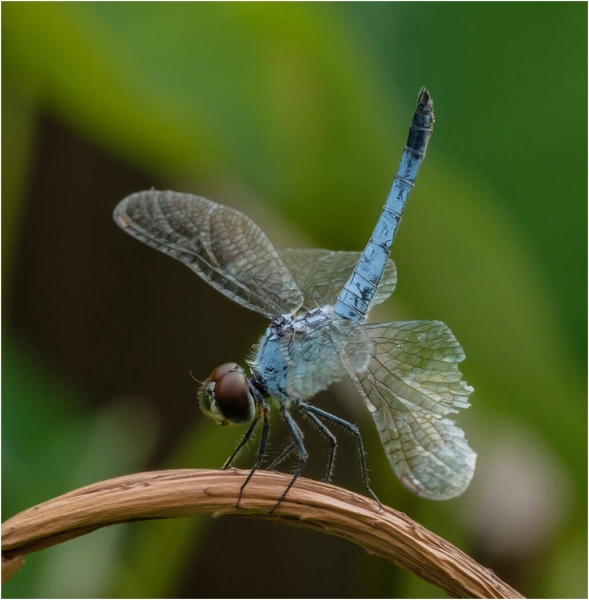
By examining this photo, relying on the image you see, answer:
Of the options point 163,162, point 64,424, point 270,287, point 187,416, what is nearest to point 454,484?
point 270,287

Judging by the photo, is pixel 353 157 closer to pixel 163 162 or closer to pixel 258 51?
pixel 258 51

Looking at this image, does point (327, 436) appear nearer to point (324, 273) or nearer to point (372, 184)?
point (324, 273)

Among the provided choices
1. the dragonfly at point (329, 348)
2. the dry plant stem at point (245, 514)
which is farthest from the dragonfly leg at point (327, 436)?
the dry plant stem at point (245, 514)

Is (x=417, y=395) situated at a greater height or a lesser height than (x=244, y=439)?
greater

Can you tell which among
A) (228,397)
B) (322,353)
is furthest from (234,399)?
(322,353)

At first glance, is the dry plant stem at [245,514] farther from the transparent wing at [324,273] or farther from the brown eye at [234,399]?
the transparent wing at [324,273]

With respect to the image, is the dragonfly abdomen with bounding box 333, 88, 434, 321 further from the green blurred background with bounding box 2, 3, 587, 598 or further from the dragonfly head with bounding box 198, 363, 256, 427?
the green blurred background with bounding box 2, 3, 587, 598
